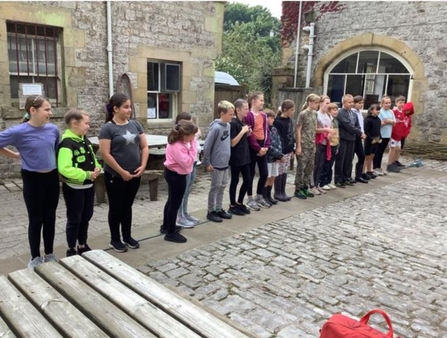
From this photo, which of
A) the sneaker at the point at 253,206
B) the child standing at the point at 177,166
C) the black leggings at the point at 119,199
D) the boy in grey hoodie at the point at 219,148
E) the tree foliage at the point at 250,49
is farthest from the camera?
the tree foliage at the point at 250,49

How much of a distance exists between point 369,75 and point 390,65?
29.2 inches

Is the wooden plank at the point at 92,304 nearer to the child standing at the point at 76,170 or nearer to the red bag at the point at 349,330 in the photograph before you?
the red bag at the point at 349,330

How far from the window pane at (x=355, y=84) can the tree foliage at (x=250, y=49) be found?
335 cm

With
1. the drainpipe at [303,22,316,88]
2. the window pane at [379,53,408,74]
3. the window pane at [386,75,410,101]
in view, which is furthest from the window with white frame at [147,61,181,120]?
the window pane at [386,75,410,101]

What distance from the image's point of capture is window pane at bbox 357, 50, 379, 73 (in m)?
13.3

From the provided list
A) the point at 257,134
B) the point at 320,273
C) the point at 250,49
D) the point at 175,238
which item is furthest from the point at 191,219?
the point at 250,49

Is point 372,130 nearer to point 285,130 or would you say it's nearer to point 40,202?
point 285,130

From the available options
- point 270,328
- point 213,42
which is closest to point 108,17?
point 213,42

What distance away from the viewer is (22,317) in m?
1.83

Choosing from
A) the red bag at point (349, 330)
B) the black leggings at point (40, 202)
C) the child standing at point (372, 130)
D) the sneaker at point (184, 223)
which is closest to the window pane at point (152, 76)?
the child standing at point (372, 130)

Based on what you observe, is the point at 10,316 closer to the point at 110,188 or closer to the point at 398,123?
the point at 110,188

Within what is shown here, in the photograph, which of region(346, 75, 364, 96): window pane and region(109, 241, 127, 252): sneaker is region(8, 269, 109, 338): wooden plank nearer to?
region(109, 241, 127, 252): sneaker

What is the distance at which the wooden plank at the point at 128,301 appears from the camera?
5.80 feet

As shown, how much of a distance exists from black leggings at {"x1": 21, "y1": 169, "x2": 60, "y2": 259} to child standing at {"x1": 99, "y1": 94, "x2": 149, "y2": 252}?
0.56m
